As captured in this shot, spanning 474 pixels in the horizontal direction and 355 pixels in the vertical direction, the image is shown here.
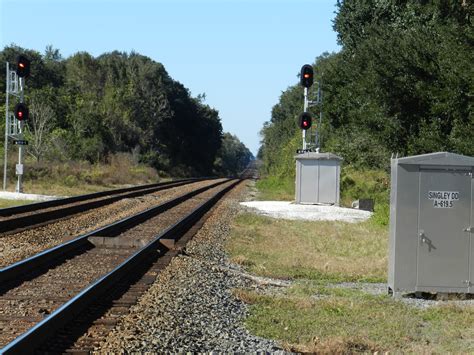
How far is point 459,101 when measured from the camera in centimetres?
2591

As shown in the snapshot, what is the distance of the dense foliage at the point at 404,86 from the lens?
2556 cm

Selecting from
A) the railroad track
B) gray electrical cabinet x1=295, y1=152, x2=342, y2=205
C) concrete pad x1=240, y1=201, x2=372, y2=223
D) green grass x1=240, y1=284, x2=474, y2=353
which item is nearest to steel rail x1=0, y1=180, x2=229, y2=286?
the railroad track

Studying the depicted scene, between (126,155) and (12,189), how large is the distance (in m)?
38.5

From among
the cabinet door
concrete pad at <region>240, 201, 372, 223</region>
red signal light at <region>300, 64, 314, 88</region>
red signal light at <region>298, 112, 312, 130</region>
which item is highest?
red signal light at <region>300, 64, 314, 88</region>

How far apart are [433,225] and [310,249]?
5.81 metres

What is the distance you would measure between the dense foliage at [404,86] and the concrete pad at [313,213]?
4.22m

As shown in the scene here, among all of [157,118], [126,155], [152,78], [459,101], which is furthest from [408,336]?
[152,78]

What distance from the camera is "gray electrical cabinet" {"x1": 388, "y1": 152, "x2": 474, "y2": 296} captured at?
383 inches

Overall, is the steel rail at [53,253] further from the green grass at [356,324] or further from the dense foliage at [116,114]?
the dense foliage at [116,114]

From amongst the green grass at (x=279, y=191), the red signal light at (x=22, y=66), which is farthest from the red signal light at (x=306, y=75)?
the red signal light at (x=22, y=66)

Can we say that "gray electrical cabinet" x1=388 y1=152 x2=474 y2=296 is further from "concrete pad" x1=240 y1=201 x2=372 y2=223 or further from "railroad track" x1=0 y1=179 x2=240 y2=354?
"concrete pad" x1=240 y1=201 x2=372 y2=223

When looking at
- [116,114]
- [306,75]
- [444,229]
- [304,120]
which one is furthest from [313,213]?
[116,114]

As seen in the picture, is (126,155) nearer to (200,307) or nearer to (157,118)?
(157,118)

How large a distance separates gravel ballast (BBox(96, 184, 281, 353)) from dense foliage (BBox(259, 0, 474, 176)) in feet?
47.3
